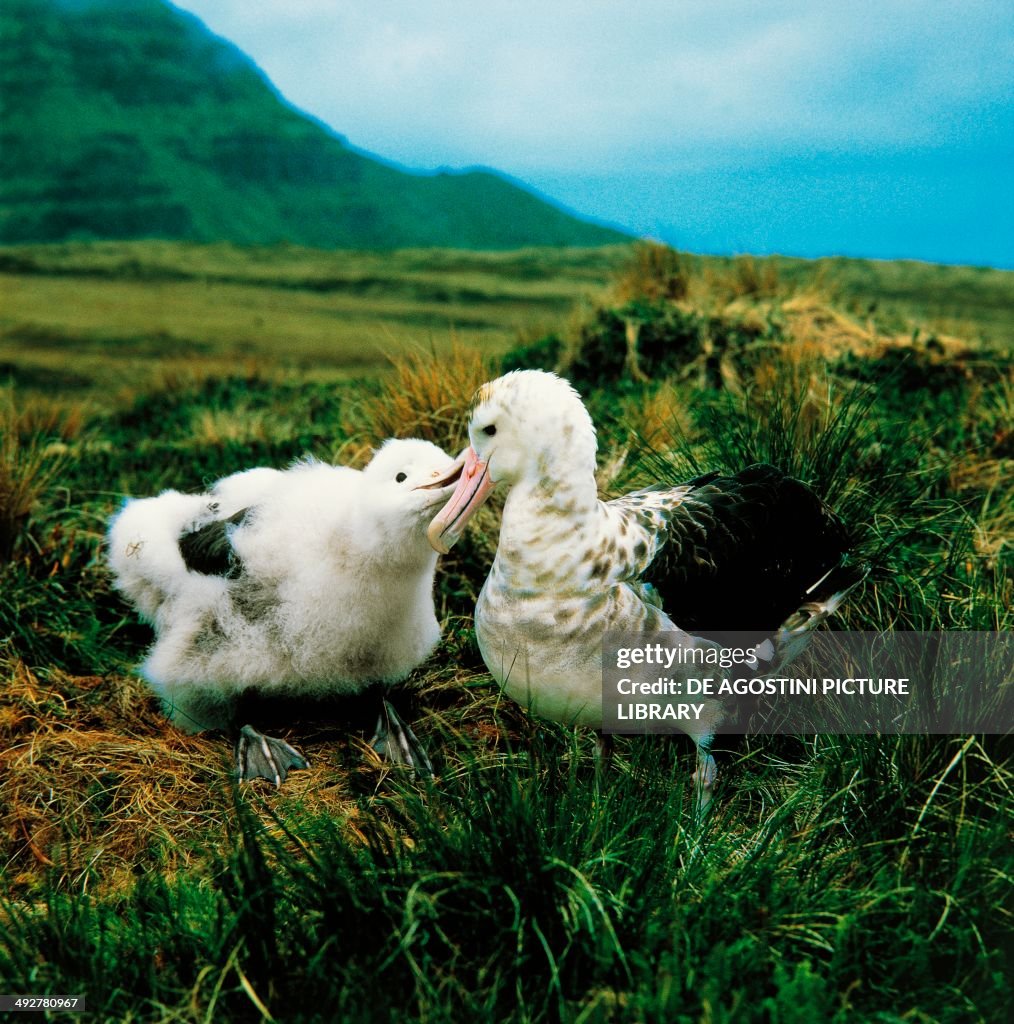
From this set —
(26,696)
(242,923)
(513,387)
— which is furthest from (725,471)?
(26,696)

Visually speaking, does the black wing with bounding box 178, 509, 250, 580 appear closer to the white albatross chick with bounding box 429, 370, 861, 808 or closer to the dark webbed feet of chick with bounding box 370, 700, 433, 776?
the dark webbed feet of chick with bounding box 370, 700, 433, 776

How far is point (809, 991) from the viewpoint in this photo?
2188 millimetres

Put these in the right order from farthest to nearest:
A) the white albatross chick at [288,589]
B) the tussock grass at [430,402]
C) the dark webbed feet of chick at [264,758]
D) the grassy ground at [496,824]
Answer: the tussock grass at [430,402], the dark webbed feet of chick at [264,758], the white albatross chick at [288,589], the grassy ground at [496,824]

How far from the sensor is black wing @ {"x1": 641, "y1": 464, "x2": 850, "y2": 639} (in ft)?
10.8

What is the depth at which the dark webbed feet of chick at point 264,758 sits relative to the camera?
12.6 ft

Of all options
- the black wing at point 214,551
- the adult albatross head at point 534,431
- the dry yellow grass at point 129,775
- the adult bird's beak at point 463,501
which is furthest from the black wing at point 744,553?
the black wing at point 214,551

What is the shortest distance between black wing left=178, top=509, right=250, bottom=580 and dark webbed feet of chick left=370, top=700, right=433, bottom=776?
2.76 ft

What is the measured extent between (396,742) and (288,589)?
0.75 m

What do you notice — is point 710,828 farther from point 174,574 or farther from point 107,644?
point 107,644

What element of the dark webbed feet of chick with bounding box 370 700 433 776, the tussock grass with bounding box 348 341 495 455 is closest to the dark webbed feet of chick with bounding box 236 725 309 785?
the dark webbed feet of chick with bounding box 370 700 433 776

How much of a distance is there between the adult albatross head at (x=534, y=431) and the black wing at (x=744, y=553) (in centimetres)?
45

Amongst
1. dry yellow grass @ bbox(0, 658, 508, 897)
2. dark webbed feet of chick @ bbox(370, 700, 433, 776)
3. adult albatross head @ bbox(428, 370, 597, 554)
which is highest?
adult albatross head @ bbox(428, 370, 597, 554)

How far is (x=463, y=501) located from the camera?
3295 mm

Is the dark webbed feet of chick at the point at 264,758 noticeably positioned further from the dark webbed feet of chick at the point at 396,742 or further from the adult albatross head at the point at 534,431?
the adult albatross head at the point at 534,431
